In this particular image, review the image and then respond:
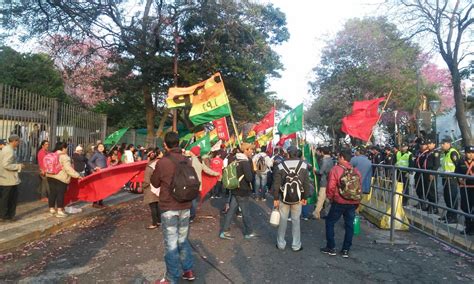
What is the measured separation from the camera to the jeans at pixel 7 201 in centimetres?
934

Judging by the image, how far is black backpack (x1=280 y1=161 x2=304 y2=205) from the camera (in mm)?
7402

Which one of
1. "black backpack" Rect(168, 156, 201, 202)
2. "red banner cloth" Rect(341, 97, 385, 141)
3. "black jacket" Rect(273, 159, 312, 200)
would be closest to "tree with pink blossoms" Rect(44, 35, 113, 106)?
"red banner cloth" Rect(341, 97, 385, 141)

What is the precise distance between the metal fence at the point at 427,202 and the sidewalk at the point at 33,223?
6572 millimetres

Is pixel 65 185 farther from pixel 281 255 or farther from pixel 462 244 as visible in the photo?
pixel 462 244

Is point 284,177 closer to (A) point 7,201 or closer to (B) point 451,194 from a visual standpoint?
(B) point 451,194

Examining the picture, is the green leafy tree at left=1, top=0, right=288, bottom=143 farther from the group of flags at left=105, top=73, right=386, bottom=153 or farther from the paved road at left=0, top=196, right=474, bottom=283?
the paved road at left=0, top=196, right=474, bottom=283

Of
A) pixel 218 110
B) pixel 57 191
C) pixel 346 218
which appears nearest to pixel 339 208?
pixel 346 218

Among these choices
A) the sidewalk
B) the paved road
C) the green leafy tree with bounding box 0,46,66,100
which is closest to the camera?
the paved road

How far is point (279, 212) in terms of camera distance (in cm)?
756

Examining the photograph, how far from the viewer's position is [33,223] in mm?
9305

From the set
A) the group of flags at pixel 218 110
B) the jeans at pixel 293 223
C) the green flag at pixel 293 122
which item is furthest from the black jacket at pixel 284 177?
the green flag at pixel 293 122

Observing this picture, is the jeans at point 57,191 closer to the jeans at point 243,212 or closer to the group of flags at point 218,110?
the group of flags at point 218,110

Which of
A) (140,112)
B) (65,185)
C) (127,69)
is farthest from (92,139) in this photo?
(140,112)

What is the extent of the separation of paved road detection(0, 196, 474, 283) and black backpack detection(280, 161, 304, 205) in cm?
86
